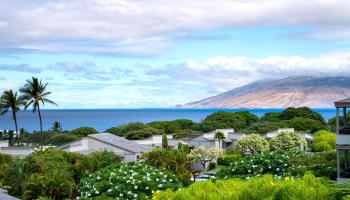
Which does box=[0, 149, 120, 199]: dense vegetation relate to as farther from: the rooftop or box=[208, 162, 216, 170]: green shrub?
box=[208, 162, 216, 170]: green shrub

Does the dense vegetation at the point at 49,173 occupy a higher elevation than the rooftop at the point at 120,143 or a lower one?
lower

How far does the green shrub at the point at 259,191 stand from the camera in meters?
7.57

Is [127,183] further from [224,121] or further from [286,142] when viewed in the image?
[224,121]

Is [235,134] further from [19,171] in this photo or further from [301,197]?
[301,197]

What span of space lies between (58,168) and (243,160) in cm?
1538

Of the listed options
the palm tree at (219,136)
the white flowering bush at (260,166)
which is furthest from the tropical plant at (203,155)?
the white flowering bush at (260,166)

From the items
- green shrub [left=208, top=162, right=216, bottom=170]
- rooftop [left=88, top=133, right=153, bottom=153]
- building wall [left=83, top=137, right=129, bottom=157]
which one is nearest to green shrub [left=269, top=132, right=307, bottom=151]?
green shrub [left=208, top=162, right=216, bottom=170]

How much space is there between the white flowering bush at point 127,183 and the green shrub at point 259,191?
1282cm

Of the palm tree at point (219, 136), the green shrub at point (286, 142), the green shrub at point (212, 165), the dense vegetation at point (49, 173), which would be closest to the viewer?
the dense vegetation at point (49, 173)

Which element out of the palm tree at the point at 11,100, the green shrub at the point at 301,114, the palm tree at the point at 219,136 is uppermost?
the palm tree at the point at 11,100

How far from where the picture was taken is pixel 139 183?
2188 cm

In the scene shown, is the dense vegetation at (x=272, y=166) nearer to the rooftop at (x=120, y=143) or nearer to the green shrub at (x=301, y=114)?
the rooftop at (x=120, y=143)

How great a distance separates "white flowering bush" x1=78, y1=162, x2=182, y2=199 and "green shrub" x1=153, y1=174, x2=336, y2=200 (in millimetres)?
12817

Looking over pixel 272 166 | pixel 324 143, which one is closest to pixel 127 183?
pixel 272 166
